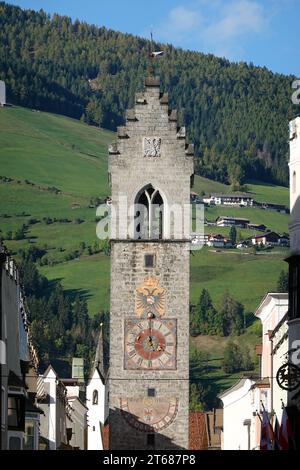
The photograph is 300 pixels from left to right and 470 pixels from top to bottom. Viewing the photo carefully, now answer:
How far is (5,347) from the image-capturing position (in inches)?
2763

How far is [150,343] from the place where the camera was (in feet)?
280

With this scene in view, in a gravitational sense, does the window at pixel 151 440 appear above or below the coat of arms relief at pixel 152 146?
below

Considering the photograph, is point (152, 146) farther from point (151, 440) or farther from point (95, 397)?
point (95, 397)

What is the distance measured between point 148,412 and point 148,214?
968 cm

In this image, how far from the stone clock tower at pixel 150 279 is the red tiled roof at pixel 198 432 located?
44.4 meters

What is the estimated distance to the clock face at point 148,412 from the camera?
84.4 metres

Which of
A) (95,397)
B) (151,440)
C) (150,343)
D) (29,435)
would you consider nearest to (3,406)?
(29,435)

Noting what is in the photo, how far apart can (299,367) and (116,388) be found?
1680 cm

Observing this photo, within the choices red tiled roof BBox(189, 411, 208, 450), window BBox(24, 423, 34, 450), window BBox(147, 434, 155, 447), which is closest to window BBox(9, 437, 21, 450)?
window BBox(24, 423, 34, 450)

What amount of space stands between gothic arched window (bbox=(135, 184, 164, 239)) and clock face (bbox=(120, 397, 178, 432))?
801cm

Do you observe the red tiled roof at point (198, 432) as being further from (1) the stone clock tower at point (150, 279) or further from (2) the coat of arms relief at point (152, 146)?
(2) the coat of arms relief at point (152, 146)

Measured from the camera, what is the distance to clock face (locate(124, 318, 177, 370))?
85.3m

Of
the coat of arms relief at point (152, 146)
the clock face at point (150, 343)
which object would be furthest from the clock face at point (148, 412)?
the coat of arms relief at point (152, 146)
